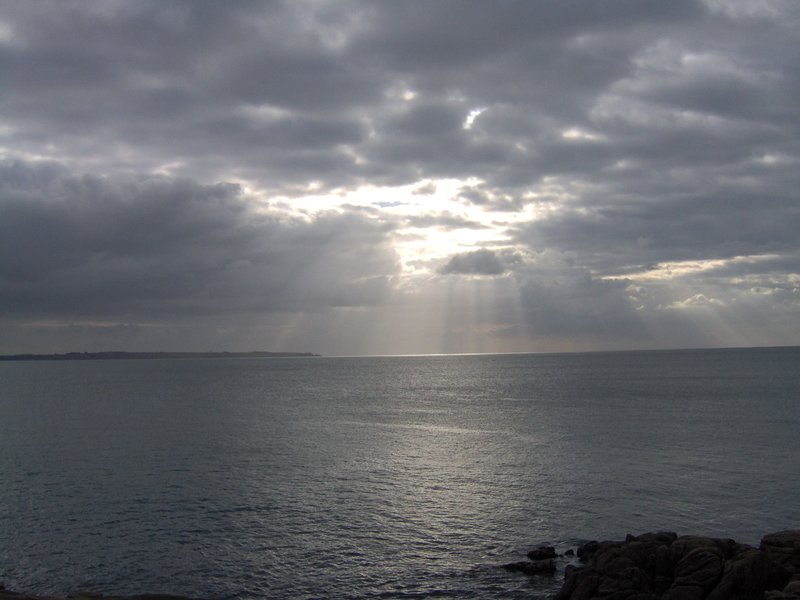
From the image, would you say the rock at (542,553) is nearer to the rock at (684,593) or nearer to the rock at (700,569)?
the rock at (700,569)

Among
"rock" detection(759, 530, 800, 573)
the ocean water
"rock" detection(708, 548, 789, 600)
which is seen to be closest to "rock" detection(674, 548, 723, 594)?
"rock" detection(708, 548, 789, 600)

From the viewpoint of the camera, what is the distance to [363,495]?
52156mm

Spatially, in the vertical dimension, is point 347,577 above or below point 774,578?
below

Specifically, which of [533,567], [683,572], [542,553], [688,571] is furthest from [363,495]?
[688,571]

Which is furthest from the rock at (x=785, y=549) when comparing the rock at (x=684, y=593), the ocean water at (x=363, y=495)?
the ocean water at (x=363, y=495)

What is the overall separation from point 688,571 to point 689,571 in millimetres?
48

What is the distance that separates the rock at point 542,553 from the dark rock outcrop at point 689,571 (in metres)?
3.71

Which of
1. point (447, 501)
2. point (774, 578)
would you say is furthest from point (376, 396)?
point (774, 578)

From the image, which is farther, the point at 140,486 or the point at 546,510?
the point at 140,486

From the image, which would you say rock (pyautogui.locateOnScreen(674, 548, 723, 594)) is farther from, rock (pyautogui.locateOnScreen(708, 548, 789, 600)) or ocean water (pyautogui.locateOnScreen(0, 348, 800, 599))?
ocean water (pyautogui.locateOnScreen(0, 348, 800, 599))

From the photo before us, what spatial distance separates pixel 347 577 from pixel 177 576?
31.7 feet

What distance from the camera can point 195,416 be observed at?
111000 millimetres

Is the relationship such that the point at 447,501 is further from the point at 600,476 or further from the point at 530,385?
the point at 530,385

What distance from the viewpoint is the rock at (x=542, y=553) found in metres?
37.0
